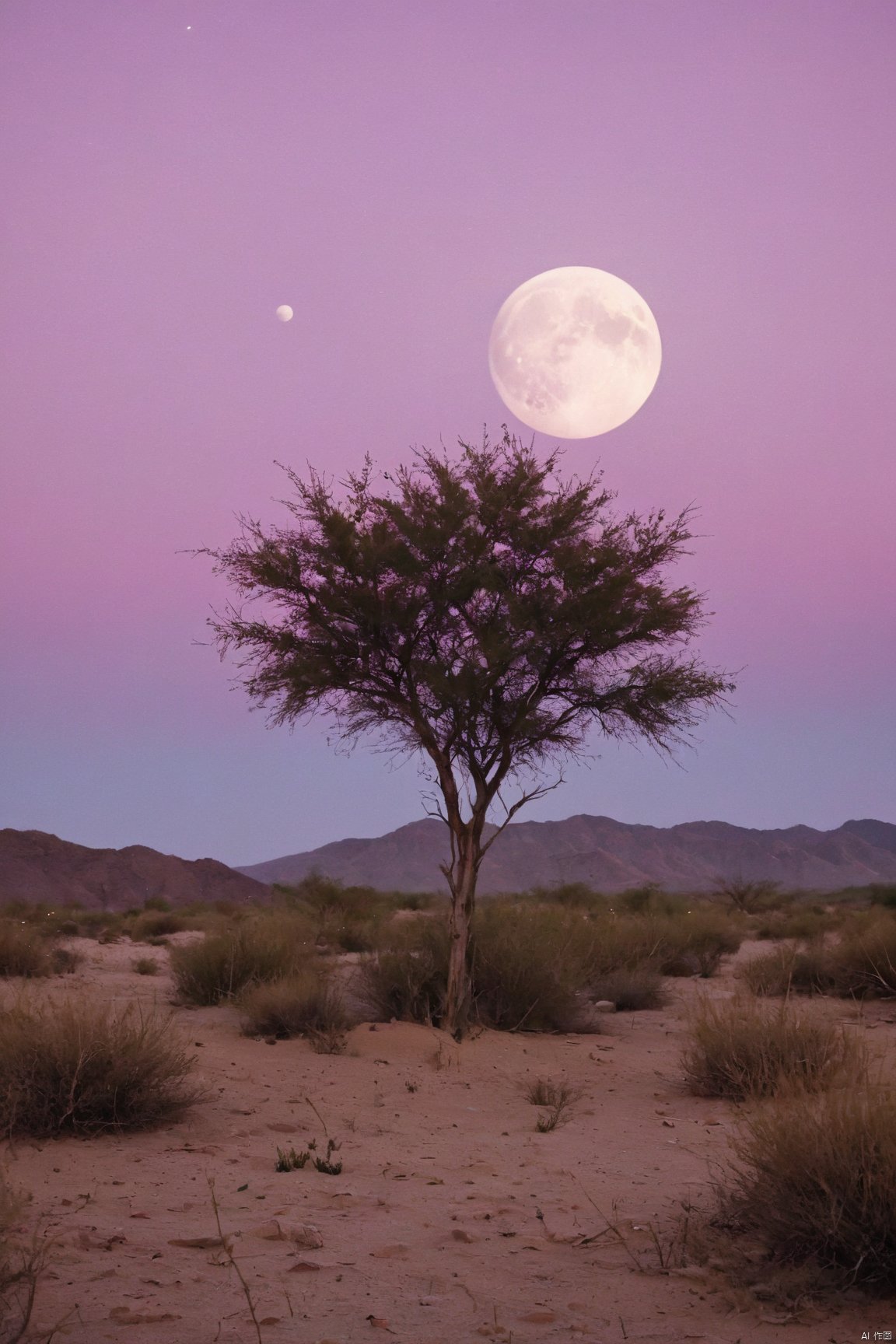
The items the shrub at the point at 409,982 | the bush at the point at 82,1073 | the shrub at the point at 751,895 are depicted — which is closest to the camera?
the bush at the point at 82,1073

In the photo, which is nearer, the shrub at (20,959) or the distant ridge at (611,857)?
the shrub at (20,959)

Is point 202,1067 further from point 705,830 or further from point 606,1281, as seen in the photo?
point 705,830

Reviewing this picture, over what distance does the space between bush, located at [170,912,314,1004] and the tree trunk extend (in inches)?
131

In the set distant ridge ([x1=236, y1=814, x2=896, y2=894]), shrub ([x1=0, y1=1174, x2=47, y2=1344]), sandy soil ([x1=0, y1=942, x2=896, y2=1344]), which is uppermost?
distant ridge ([x1=236, y1=814, x2=896, y2=894])

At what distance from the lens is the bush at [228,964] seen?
15594mm

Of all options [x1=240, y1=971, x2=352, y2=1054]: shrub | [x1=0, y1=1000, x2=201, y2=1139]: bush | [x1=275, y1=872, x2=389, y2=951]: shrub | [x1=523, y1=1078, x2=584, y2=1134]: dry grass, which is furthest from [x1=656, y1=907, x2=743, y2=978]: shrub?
[x1=0, y1=1000, x2=201, y2=1139]: bush

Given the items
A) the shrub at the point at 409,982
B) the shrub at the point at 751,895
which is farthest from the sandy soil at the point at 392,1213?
the shrub at the point at 751,895

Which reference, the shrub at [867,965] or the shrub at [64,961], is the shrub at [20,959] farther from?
the shrub at [867,965]

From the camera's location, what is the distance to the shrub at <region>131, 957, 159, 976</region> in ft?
68.2

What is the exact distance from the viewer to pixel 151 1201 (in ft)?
21.4

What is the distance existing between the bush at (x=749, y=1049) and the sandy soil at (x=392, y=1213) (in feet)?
1.05

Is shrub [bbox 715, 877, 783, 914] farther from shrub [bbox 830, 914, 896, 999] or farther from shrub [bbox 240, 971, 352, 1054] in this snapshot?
shrub [bbox 240, 971, 352, 1054]

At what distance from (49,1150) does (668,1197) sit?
460 centimetres

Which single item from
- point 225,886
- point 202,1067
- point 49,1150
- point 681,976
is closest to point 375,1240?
point 49,1150
